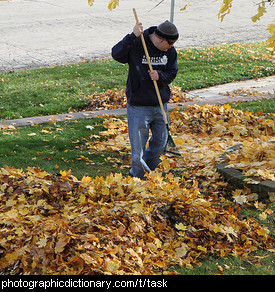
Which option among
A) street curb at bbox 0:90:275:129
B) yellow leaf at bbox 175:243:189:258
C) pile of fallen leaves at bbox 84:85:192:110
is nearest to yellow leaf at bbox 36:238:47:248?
yellow leaf at bbox 175:243:189:258

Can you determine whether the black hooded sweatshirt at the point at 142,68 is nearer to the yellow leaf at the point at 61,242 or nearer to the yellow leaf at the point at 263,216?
the yellow leaf at the point at 263,216

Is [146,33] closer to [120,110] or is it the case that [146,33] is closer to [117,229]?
[117,229]

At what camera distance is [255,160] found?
5367mm

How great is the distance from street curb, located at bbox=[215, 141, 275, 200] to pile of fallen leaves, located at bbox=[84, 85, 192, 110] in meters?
3.09

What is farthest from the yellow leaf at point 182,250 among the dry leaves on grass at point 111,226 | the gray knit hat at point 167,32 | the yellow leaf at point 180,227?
the gray knit hat at point 167,32

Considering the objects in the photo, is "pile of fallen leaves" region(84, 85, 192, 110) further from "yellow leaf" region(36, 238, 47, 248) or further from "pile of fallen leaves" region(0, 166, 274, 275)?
"yellow leaf" region(36, 238, 47, 248)

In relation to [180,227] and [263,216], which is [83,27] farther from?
[180,227]

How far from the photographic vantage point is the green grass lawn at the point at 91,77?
847cm

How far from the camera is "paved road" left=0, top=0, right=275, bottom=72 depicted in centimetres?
1197

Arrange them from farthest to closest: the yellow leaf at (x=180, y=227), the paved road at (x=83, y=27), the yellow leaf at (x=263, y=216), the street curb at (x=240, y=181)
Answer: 1. the paved road at (x=83, y=27)
2. the street curb at (x=240, y=181)
3. the yellow leaf at (x=263, y=216)
4. the yellow leaf at (x=180, y=227)

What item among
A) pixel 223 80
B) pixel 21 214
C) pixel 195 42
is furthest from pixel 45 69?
pixel 21 214

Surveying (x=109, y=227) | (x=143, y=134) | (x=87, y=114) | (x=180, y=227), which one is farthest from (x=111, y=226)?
(x=87, y=114)

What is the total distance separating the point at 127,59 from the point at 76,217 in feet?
5.87

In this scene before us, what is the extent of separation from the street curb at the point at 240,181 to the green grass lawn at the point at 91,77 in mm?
3584
